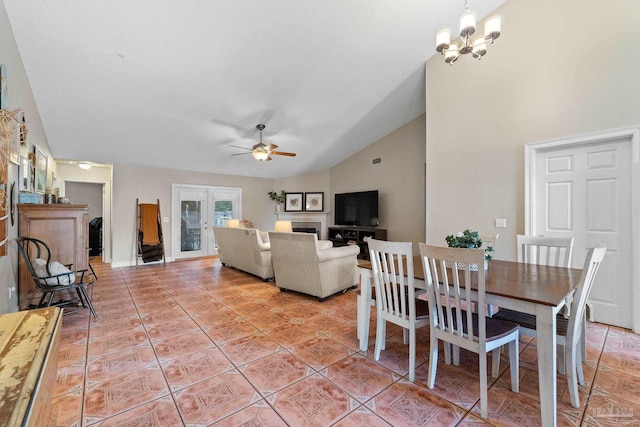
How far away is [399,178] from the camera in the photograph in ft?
21.3

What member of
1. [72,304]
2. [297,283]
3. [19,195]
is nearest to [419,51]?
[297,283]

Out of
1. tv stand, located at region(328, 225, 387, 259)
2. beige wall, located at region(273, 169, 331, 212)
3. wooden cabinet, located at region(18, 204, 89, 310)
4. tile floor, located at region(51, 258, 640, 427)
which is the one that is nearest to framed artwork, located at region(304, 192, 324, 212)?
beige wall, located at region(273, 169, 331, 212)

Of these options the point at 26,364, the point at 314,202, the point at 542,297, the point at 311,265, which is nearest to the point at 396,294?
the point at 542,297

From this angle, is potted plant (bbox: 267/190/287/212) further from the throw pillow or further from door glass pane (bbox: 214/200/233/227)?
the throw pillow

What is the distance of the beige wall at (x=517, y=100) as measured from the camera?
291 cm

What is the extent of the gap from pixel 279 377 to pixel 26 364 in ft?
5.21

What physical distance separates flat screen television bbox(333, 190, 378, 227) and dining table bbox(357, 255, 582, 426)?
4611mm

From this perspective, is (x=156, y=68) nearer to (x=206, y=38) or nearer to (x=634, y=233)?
(x=206, y=38)

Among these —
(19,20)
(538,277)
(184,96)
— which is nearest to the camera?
(538,277)

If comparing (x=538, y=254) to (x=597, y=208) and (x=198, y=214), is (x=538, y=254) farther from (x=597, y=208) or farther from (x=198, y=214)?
(x=198, y=214)

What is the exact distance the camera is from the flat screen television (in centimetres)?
688

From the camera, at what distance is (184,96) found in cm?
418

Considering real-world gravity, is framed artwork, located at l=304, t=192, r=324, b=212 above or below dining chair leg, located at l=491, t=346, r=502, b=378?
above

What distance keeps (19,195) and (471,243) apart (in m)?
4.82
